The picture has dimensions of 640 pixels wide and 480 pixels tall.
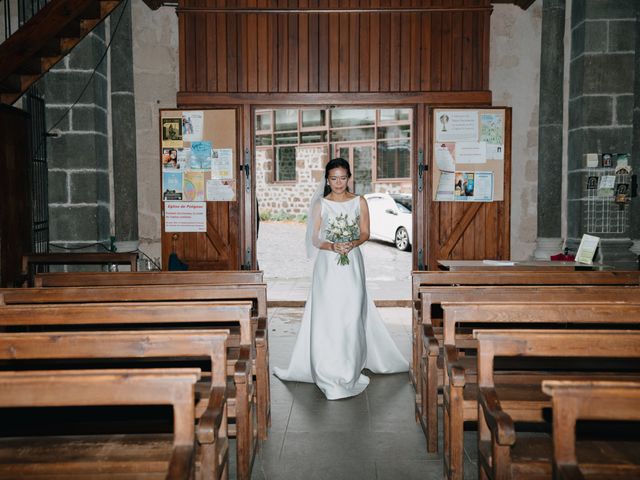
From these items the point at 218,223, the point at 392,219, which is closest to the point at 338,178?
the point at 218,223

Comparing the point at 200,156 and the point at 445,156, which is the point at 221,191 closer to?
the point at 200,156

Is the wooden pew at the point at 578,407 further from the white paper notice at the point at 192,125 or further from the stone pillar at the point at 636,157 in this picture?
the white paper notice at the point at 192,125

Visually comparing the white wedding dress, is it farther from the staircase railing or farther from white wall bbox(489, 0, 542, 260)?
the staircase railing

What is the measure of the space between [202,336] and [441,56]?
222 inches

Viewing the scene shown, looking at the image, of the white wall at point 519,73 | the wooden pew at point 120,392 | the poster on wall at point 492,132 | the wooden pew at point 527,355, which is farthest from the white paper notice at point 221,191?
the wooden pew at point 120,392

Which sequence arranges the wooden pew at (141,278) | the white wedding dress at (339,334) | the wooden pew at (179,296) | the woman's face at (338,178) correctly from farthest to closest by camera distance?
the woman's face at (338,178) → the white wedding dress at (339,334) → the wooden pew at (141,278) → the wooden pew at (179,296)

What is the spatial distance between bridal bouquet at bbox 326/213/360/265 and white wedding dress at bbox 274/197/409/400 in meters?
0.08

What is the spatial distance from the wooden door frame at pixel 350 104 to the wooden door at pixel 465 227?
0.19 feet

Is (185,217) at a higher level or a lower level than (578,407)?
higher

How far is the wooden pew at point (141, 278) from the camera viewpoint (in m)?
4.13

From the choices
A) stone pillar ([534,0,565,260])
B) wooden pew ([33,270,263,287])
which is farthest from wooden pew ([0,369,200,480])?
stone pillar ([534,0,565,260])

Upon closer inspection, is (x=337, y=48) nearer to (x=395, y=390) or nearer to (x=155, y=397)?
(x=395, y=390)

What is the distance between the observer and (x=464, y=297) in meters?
3.43

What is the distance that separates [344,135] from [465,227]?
1425cm
